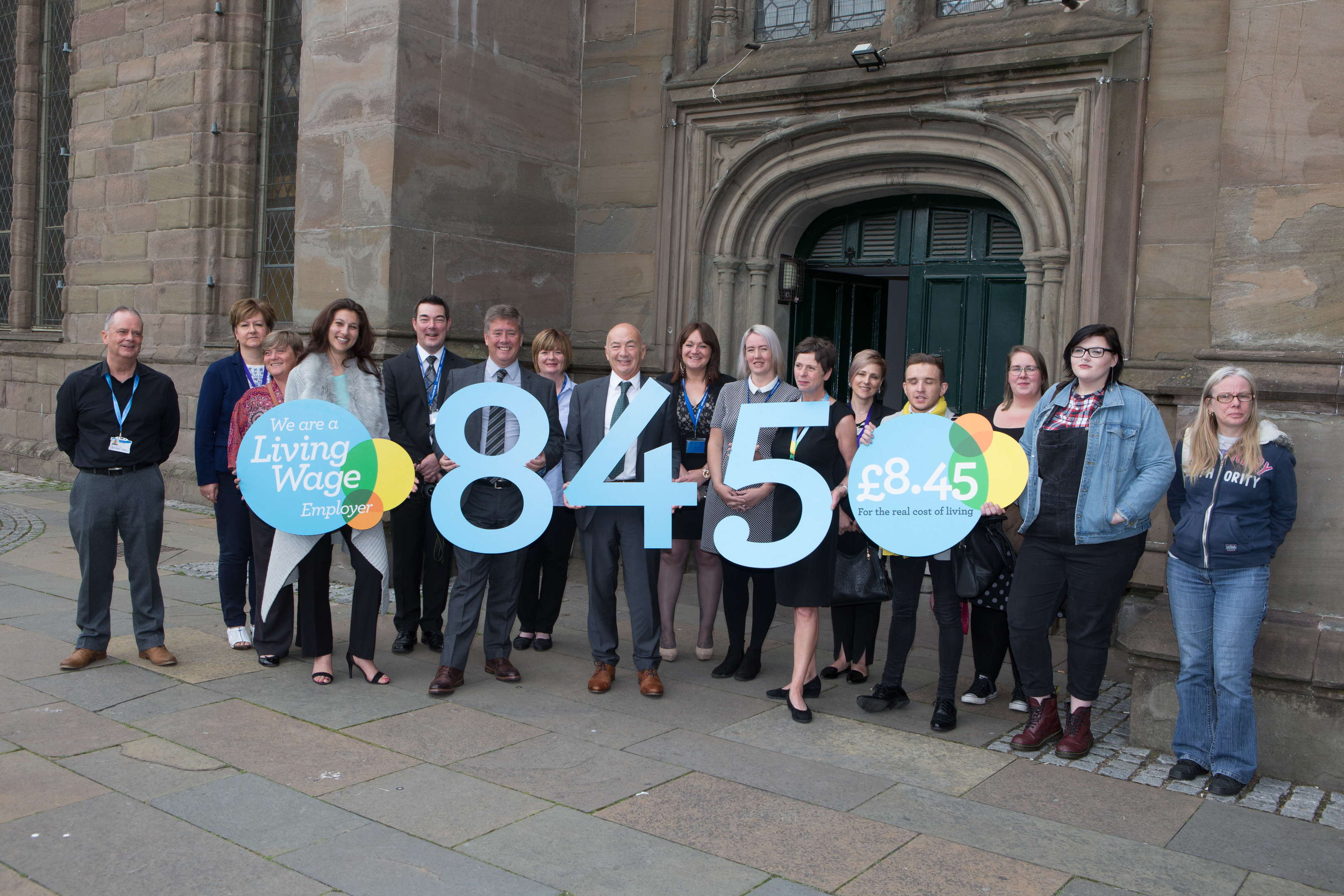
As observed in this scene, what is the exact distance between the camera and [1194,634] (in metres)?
4.33

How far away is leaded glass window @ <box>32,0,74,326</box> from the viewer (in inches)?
520

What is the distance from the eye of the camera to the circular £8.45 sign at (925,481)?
4668mm

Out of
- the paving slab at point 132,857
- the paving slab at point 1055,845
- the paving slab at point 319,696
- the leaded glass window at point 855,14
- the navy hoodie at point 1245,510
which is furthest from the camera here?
the leaded glass window at point 855,14

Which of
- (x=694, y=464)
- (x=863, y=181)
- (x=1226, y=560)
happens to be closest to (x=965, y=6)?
(x=863, y=181)

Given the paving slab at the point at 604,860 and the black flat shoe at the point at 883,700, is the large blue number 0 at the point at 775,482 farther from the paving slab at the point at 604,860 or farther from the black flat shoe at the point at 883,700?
the paving slab at the point at 604,860

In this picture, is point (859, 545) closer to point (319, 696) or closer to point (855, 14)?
point (319, 696)

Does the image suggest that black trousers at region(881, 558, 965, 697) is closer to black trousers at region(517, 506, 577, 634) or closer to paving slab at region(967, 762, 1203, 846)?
paving slab at region(967, 762, 1203, 846)

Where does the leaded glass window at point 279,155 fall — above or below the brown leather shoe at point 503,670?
above

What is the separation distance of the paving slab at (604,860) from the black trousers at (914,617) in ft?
6.16

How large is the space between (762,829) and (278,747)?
1.94 metres

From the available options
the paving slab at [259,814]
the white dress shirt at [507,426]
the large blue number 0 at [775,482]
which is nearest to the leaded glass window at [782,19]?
the white dress shirt at [507,426]

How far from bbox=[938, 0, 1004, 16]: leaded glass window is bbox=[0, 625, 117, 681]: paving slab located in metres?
6.44

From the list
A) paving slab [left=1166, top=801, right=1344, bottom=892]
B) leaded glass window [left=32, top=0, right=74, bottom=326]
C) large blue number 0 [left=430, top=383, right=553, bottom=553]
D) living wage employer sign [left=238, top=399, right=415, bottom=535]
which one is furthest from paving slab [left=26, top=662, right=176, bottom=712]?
leaded glass window [left=32, top=0, right=74, bottom=326]

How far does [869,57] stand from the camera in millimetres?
7449
